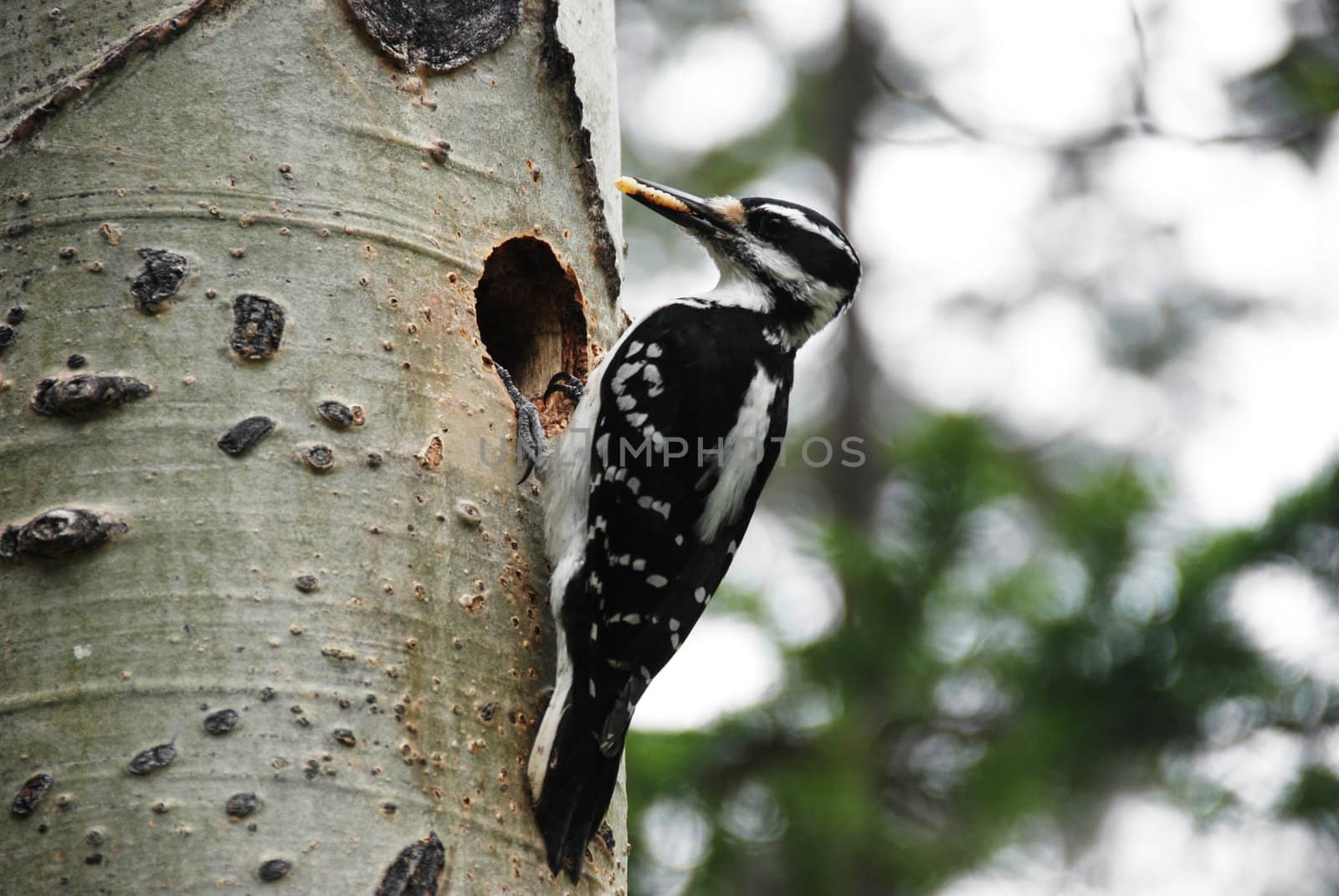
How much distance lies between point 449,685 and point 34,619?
647 mm

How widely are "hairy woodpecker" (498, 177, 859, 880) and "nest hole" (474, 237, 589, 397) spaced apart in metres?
0.06

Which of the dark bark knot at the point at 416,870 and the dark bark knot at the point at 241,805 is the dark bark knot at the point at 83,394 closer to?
the dark bark knot at the point at 241,805

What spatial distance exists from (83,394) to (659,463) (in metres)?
1.40

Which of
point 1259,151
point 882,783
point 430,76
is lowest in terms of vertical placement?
point 882,783

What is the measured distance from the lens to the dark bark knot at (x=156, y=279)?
7.52 feet

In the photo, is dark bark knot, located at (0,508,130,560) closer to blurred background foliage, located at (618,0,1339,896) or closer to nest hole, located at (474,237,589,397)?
nest hole, located at (474,237,589,397)

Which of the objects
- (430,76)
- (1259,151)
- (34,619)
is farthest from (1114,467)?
(1259,151)

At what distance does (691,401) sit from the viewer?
3377 mm

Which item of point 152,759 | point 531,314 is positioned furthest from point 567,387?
point 152,759

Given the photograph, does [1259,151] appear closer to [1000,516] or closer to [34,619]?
[1000,516]

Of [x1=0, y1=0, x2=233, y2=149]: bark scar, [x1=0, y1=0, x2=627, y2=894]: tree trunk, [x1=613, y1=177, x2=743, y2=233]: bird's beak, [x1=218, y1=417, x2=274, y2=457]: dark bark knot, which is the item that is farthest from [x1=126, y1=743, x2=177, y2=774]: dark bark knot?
[x1=613, y1=177, x2=743, y2=233]: bird's beak

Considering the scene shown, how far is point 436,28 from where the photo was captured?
2779 mm

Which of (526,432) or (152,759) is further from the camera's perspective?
(526,432)

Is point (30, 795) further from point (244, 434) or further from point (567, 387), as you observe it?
point (567, 387)
